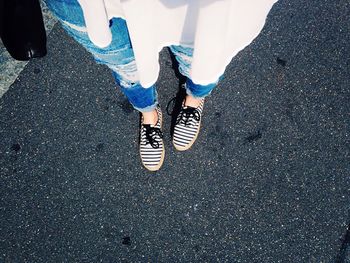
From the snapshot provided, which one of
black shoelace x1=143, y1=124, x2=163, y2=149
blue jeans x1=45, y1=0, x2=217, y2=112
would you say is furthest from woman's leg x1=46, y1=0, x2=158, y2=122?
black shoelace x1=143, y1=124, x2=163, y2=149

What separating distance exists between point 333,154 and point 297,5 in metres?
1.00

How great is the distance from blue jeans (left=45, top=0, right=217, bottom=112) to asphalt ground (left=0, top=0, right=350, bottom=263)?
0.50m

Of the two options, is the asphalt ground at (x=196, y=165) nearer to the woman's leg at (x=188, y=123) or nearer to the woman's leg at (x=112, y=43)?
the woman's leg at (x=188, y=123)

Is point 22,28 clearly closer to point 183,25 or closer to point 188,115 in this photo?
point 183,25

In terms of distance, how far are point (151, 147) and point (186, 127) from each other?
0.23 metres

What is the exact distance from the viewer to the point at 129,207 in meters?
1.99

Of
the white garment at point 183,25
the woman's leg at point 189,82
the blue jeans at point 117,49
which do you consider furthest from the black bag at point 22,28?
the woman's leg at point 189,82

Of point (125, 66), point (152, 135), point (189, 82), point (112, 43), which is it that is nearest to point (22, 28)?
point (112, 43)

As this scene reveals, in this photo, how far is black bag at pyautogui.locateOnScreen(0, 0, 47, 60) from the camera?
100 centimetres

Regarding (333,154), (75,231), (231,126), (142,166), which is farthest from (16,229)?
(333,154)

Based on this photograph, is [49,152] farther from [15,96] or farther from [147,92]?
[147,92]

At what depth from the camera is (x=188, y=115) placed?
6.59 ft

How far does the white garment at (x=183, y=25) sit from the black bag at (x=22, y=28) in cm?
20

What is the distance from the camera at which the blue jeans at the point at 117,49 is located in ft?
3.41
